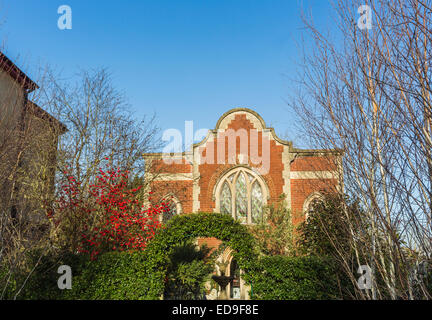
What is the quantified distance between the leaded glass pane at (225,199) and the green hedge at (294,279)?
6907mm

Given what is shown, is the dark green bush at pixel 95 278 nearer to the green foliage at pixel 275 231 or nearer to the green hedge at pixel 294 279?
the green hedge at pixel 294 279

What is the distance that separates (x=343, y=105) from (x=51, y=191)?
30.6 feet

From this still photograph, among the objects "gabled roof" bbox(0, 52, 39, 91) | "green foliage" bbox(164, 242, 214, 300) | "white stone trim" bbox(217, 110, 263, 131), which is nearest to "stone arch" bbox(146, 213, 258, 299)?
"green foliage" bbox(164, 242, 214, 300)

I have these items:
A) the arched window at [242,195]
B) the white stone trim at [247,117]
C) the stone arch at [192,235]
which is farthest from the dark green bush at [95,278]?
the white stone trim at [247,117]

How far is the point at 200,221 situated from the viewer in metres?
7.96

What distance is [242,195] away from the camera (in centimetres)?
1448

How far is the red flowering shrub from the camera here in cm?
900

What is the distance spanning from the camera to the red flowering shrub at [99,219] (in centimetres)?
900

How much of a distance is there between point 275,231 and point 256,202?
194cm

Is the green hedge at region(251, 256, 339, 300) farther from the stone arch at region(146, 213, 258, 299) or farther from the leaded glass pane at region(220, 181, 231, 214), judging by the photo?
the leaded glass pane at region(220, 181, 231, 214)

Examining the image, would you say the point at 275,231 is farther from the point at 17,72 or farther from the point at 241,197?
the point at 17,72

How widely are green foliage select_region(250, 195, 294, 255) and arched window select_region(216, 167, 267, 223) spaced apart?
2.46ft

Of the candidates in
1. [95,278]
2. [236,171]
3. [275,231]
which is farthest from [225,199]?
[95,278]
